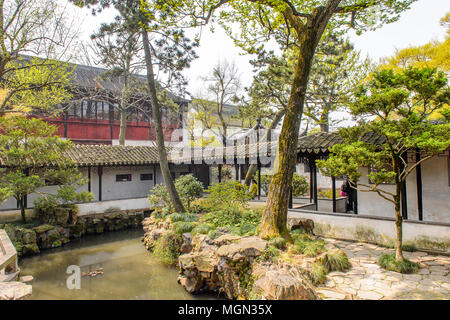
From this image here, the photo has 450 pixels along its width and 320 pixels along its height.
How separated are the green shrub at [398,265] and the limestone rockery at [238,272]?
5.49 ft

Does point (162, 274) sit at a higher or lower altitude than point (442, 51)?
lower

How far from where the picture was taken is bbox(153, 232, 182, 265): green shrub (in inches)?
325

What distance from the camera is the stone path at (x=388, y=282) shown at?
4.20m

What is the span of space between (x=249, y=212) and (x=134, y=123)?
45.5 feet

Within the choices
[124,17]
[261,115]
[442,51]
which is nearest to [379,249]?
[261,115]

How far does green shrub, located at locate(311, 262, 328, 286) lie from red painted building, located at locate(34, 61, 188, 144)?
44.7ft

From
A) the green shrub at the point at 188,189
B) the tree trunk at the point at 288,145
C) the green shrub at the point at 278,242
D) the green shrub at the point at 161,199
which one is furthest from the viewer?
the green shrub at the point at 161,199

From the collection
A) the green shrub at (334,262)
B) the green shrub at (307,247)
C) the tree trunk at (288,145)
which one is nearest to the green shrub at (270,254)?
the green shrub at (307,247)

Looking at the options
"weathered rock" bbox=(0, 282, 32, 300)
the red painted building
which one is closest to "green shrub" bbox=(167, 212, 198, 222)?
"weathered rock" bbox=(0, 282, 32, 300)

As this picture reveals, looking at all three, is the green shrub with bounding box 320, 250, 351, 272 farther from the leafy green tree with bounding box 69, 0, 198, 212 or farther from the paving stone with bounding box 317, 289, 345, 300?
the leafy green tree with bounding box 69, 0, 198, 212

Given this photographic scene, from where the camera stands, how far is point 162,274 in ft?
25.1

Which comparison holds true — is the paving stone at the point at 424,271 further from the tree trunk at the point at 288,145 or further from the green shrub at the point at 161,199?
the green shrub at the point at 161,199
